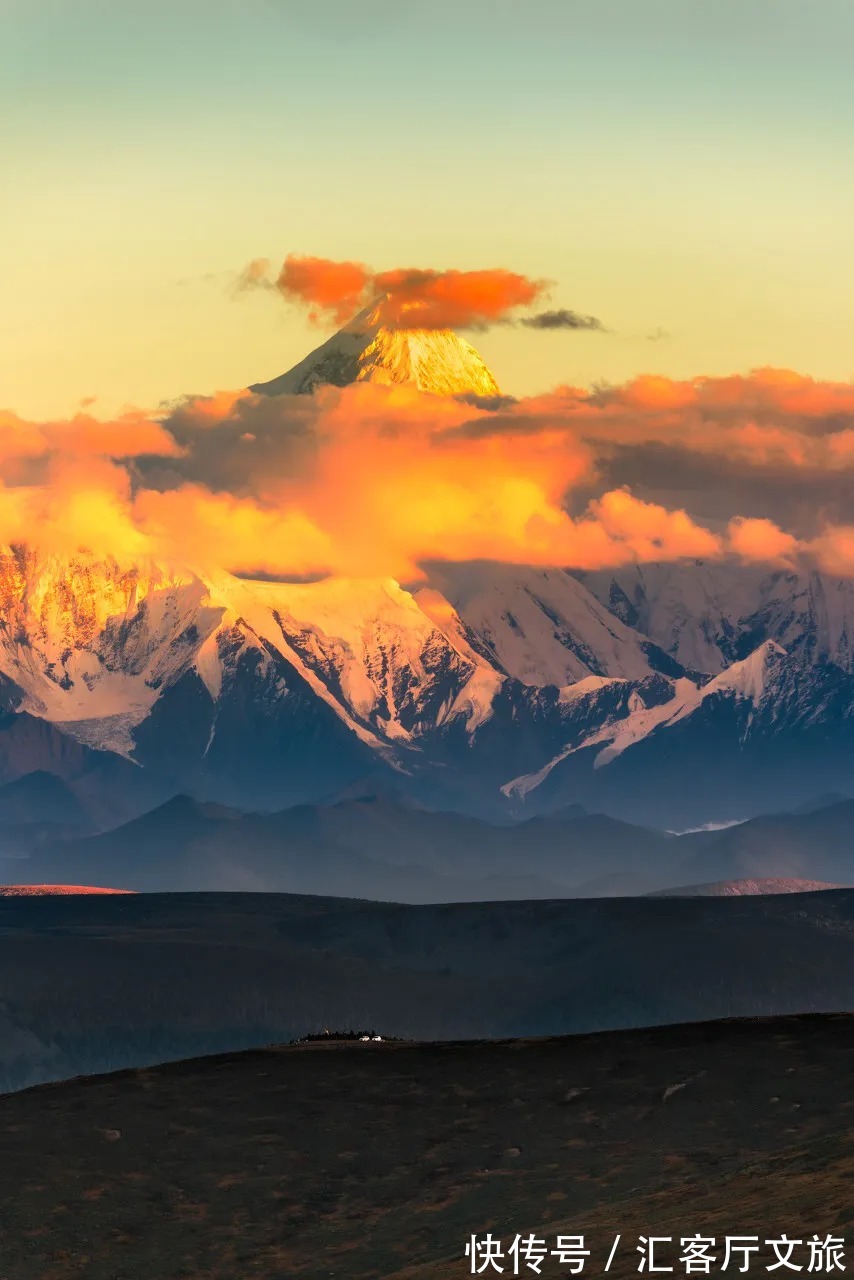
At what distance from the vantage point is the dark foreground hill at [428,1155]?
69.9m

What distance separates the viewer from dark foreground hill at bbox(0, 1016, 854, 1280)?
69.9 meters

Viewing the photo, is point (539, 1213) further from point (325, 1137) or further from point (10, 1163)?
point (10, 1163)

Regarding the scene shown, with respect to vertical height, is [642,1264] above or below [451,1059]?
above

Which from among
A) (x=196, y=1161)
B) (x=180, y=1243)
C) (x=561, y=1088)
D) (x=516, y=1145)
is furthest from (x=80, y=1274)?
(x=561, y=1088)

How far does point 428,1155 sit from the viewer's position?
8162 cm

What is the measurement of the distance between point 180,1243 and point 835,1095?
23793mm

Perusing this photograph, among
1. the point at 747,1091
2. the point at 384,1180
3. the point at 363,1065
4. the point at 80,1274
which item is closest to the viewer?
the point at 80,1274

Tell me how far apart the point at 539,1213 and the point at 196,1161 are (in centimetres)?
1546

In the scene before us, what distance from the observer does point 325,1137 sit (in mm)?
85000

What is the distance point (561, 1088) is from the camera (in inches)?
3524

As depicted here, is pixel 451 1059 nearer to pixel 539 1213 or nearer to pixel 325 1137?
pixel 325 1137

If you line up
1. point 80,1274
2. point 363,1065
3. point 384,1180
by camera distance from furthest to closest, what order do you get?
1. point 363,1065
2. point 384,1180
3. point 80,1274

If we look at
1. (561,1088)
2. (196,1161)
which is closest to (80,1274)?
(196,1161)

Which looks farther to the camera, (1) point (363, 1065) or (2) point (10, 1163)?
(1) point (363, 1065)
